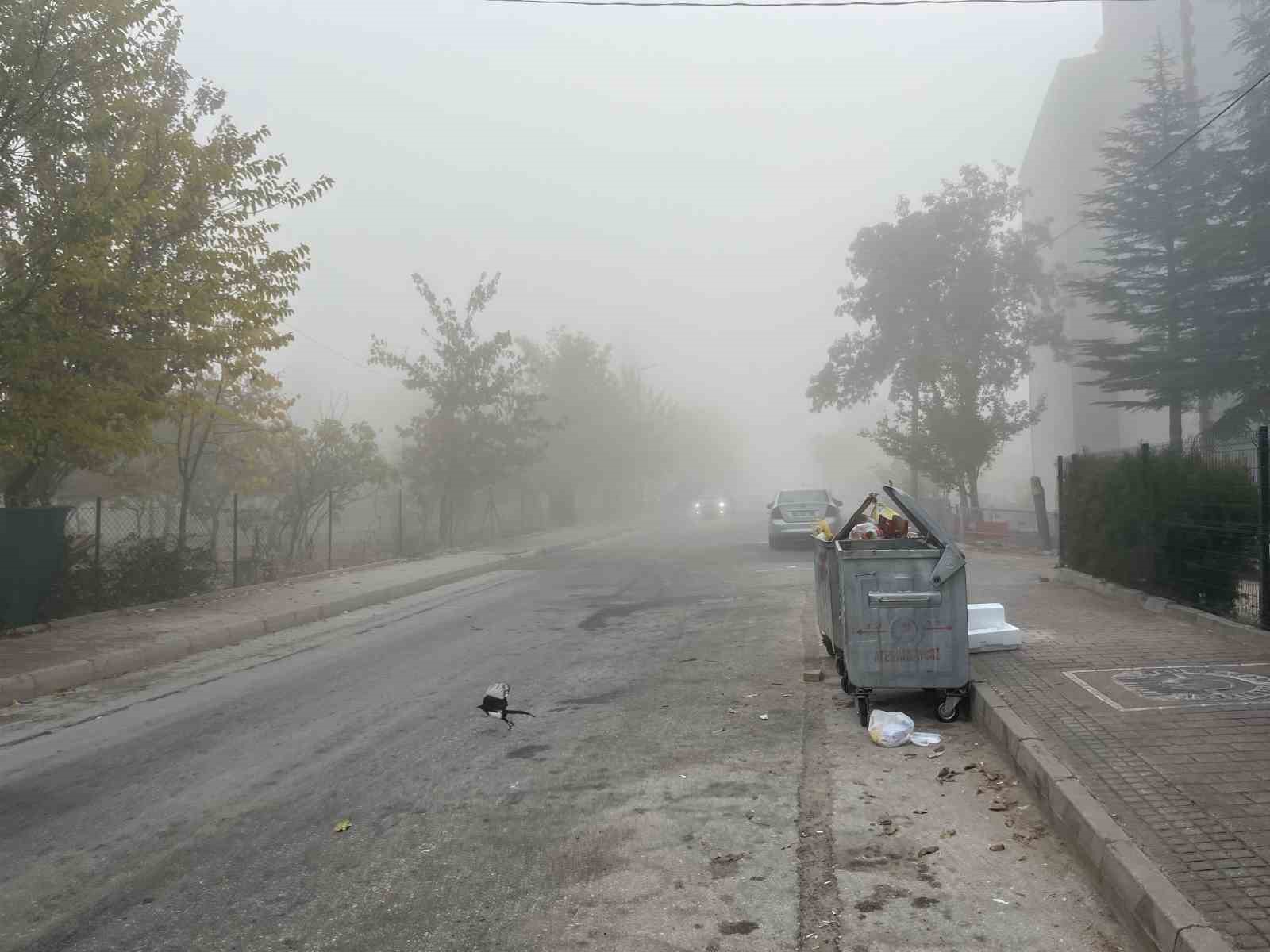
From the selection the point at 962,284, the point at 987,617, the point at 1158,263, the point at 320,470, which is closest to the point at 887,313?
the point at 962,284

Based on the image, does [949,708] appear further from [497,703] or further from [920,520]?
[497,703]

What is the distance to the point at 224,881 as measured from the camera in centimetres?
446

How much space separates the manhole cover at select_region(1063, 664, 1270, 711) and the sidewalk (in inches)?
370

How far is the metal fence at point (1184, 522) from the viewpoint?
9.53m

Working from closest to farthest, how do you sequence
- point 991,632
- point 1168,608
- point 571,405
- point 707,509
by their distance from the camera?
point 991,632 → point 1168,608 → point 571,405 → point 707,509

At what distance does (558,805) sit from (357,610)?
1093 centimetres

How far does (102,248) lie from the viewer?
1140 cm

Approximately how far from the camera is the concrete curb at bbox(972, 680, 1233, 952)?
11.4 feet

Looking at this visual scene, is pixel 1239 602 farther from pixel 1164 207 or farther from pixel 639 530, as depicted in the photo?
pixel 639 530

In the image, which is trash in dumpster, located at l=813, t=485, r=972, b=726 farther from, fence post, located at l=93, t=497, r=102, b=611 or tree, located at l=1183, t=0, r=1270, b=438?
tree, located at l=1183, t=0, r=1270, b=438

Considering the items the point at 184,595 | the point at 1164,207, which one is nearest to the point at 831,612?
the point at 184,595

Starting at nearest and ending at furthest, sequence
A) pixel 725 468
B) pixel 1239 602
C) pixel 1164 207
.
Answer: pixel 1239 602 < pixel 1164 207 < pixel 725 468

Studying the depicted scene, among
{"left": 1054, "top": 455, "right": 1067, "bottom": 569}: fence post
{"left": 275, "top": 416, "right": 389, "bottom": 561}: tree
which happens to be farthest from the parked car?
{"left": 1054, "top": 455, "right": 1067, "bottom": 569}: fence post

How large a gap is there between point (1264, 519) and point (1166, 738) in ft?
14.3
